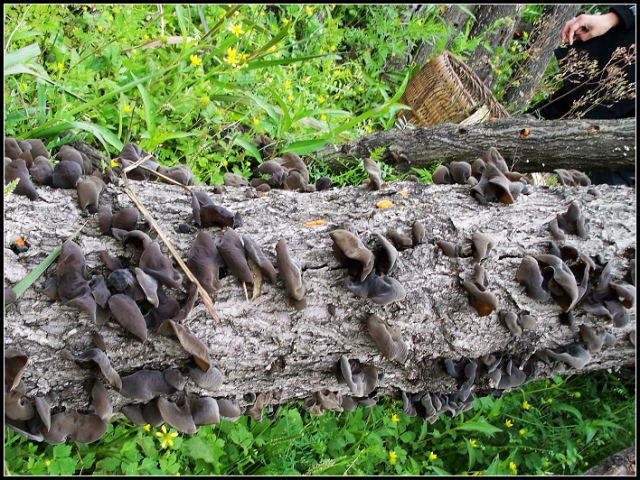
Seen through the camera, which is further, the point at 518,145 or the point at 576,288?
the point at 518,145

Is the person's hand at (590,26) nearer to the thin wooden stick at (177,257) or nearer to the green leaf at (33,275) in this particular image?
the thin wooden stick at (177,257)

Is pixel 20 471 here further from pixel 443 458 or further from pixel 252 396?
pixel 443 458

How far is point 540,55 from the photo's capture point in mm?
6199

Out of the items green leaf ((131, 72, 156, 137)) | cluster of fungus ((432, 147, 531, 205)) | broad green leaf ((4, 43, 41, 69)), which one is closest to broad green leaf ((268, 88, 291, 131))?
green leaf ((131, 72, 156, 137))

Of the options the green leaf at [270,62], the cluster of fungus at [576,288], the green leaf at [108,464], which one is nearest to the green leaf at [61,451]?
the green leaf at [108,464]

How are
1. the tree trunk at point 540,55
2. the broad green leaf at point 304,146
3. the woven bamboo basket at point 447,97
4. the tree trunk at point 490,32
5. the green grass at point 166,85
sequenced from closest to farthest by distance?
1. the green grass at point 166,85
2. the broad green leaf at point 304,146
3. the woven bamboo basket at point 447,97
4. the tree trunk at point 540,55
5. the tree trunk at point 490,32

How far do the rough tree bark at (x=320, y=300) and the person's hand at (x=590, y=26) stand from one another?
11.6 ft

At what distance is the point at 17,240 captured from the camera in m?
1.46

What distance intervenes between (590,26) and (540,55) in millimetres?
1531

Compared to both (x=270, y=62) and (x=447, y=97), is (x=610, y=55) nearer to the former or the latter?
(x=447, y=97)

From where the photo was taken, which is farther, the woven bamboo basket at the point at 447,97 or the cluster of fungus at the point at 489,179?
the woven bamboo basket at the point at 447,97

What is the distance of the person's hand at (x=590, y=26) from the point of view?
4613 millimetres

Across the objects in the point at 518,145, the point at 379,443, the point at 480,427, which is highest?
the point at 518,145

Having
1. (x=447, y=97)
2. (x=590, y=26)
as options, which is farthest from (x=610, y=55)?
(x=447, y=97)
